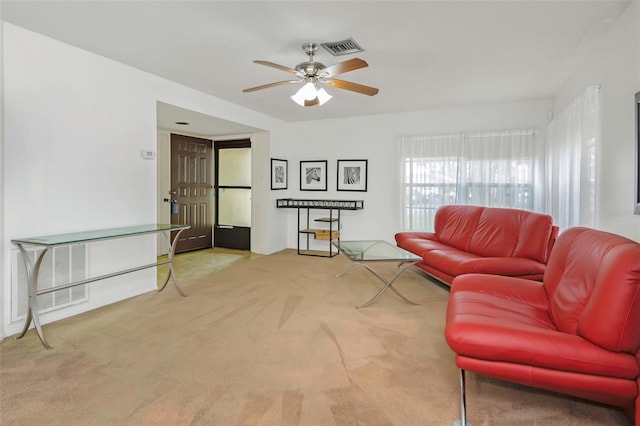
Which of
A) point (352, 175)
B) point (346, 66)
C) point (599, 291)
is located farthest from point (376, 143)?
point (599, 291)

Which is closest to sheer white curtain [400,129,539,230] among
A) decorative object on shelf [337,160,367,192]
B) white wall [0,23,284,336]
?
decorative object on shelf [337,160,367,192]

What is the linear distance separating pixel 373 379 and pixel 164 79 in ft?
11.7

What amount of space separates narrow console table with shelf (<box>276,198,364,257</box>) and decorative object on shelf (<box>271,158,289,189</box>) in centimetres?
27

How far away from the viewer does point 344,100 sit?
4.68m

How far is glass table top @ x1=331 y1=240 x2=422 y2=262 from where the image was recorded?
3.32 metres

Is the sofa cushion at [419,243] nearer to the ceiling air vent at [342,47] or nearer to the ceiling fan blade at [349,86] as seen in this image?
the ceiling fan blade at [349,86]

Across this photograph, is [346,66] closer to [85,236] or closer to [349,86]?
[349,86]

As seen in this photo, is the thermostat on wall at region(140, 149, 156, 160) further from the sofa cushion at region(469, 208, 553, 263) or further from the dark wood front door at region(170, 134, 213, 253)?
the sofa cushion at region(469, 208, 553, 263)

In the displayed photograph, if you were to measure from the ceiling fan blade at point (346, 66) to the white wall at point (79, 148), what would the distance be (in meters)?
1.99

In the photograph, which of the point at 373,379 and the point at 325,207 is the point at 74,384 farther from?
the point at 325,207

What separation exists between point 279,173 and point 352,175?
1.24 meters

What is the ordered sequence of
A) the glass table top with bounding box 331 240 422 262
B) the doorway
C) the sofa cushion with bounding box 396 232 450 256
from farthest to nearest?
1. the doorway
2. the sofa cushion with bounding box 396 232 450 256
3. the glass table top with bounding box 331 240 422 262

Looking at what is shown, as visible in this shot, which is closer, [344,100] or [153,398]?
[153,398]

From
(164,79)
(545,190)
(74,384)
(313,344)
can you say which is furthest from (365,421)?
(545,190)
